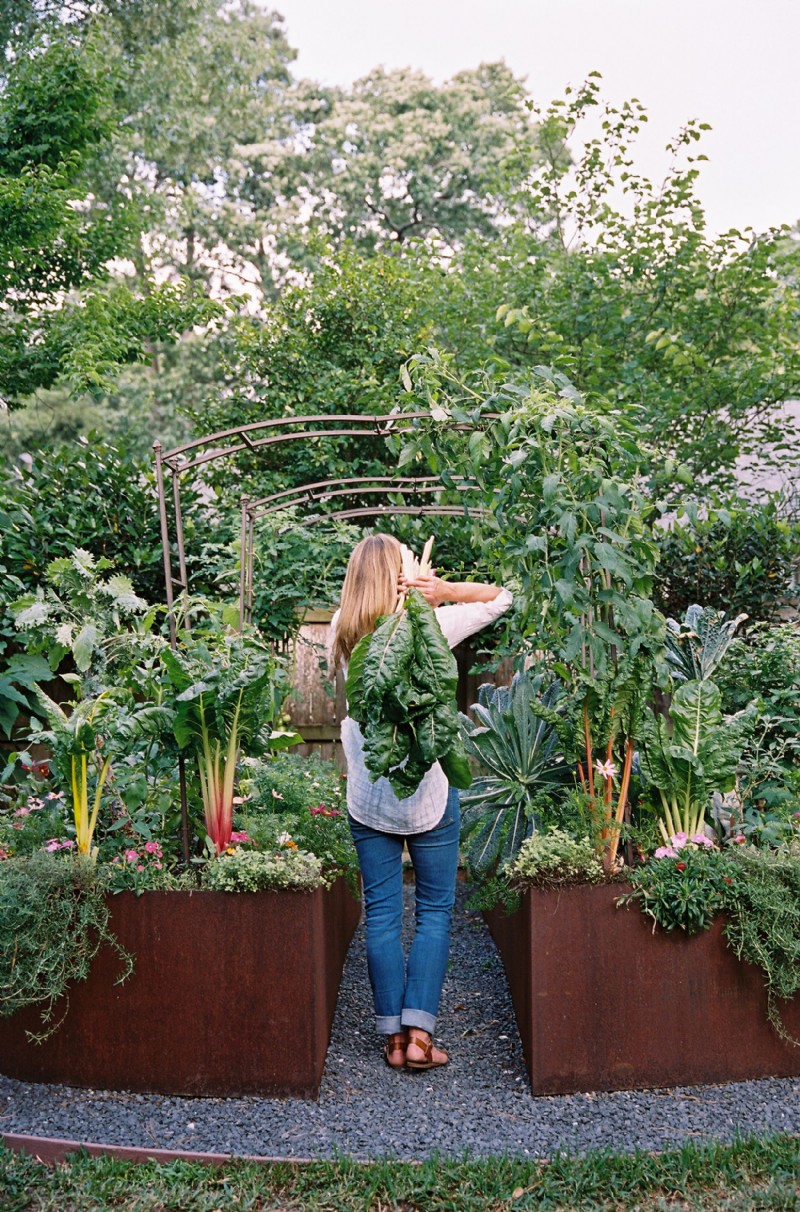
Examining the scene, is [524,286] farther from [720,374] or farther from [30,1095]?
[30,1095]

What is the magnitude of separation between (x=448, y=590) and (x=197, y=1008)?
1.49 metres

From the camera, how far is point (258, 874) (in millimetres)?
2885

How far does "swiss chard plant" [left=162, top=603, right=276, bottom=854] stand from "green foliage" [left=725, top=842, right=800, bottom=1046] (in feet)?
5.27

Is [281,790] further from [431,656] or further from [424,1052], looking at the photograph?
[431,656]

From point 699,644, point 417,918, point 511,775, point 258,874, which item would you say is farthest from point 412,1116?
point 699,644

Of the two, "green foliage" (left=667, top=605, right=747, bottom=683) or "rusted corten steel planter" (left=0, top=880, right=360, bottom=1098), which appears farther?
"green foliage" (left=667, top=605, right=747, bottom=683)

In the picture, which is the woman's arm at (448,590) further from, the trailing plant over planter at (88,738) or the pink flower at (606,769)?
the trailing plant over planter at (88,738)

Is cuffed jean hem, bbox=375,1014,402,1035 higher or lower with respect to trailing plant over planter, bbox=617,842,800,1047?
lower

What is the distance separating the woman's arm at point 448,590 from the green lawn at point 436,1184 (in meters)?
1.58

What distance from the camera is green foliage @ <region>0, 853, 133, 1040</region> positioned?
277cm

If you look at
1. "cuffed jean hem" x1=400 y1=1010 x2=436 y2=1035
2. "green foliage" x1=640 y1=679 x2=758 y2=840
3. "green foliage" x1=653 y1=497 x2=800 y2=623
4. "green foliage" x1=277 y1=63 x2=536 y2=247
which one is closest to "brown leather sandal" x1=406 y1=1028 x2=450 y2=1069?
"cuffed jean hem" x1=400 y1=1010 x2=436 y2=1035

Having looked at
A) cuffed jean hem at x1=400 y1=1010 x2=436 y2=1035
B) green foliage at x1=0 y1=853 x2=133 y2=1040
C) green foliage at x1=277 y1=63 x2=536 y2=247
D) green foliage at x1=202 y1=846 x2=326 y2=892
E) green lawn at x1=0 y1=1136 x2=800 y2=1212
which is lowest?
cuffed jean hem at x1=400 y1=1010 x2=436 y2=1035

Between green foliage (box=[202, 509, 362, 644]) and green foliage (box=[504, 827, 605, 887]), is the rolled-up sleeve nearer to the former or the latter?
green foliage (box=[504, 827, 605, 887])

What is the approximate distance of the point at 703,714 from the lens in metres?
3.23
